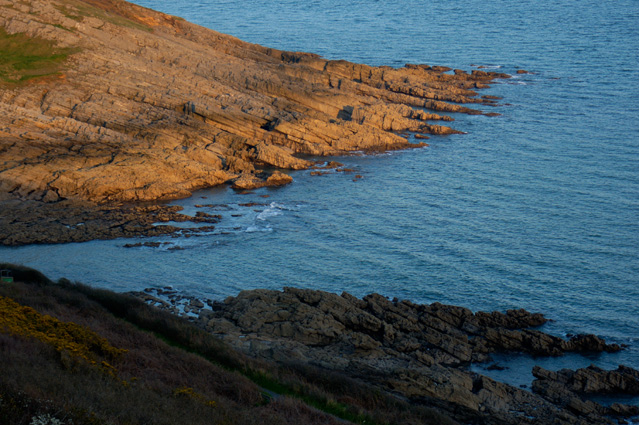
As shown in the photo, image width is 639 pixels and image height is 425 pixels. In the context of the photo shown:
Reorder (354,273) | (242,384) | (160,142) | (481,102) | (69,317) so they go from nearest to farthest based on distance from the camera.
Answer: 1. (242,384)
2. (69,317)
3. (354,273)
4. (160,142)
5. (481,102)

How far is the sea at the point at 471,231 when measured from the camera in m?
43.1

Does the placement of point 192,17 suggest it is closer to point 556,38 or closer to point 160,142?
point 556,38

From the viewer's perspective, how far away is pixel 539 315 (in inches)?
1571

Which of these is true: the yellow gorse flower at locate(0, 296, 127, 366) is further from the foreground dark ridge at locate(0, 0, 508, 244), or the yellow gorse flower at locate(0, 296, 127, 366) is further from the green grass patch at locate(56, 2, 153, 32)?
the green grass patch at locate(56, 2, 153, 32)

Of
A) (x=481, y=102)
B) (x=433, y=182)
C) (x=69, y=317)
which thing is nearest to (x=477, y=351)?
(x=69, y=317)

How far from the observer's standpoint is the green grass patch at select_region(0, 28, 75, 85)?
238 feet

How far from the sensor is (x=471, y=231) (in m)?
54.0

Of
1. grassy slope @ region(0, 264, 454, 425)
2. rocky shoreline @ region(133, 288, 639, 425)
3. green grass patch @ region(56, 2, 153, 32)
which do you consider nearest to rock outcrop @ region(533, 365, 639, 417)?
rocky shoreline @ region(133, 288, 639, 425)

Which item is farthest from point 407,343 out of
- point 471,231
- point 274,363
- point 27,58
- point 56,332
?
point 27,58

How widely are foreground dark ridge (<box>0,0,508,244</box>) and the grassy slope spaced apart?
25685 millimetres

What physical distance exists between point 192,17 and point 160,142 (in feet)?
368

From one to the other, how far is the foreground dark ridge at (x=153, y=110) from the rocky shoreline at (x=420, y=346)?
20.4 metres

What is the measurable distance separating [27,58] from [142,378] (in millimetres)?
69191

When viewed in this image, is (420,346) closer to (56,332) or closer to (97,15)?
(56,332)
